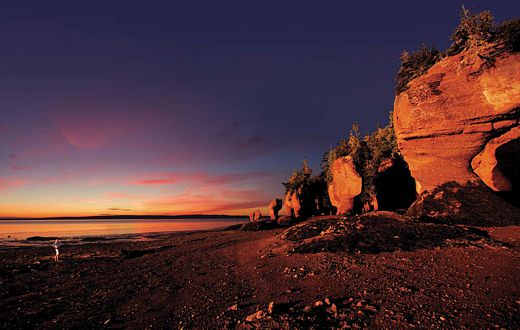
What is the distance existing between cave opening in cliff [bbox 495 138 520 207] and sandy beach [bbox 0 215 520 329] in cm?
642

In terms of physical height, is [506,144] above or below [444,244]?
above

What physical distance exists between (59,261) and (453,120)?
39.7 meters

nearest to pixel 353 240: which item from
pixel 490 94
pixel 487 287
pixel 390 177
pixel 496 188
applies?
pixel 487 287

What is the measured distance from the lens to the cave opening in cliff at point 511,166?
66.8ft

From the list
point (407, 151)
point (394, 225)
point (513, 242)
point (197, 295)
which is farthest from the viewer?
point (407, 151)

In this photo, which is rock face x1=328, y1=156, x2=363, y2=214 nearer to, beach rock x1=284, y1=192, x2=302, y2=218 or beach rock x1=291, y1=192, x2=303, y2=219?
beach rock x1=291, y1=192, x2=303, y2=219

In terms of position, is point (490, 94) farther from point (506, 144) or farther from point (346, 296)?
point (346, 296)

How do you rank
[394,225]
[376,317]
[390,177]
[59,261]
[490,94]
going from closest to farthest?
[376,317] → [394,225] → [490,94] → [59,261] → [390,177]

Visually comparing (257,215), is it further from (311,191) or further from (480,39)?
(480,39)

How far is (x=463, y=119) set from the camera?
21.5 meters

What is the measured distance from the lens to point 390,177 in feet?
143

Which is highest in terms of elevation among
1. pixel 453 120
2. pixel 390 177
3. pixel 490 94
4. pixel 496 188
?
pixel 490 94

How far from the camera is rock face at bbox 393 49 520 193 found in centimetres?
1950

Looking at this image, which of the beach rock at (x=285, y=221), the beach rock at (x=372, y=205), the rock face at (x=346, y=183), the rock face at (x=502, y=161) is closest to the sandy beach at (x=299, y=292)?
the rock face at (x=502, y=161)
